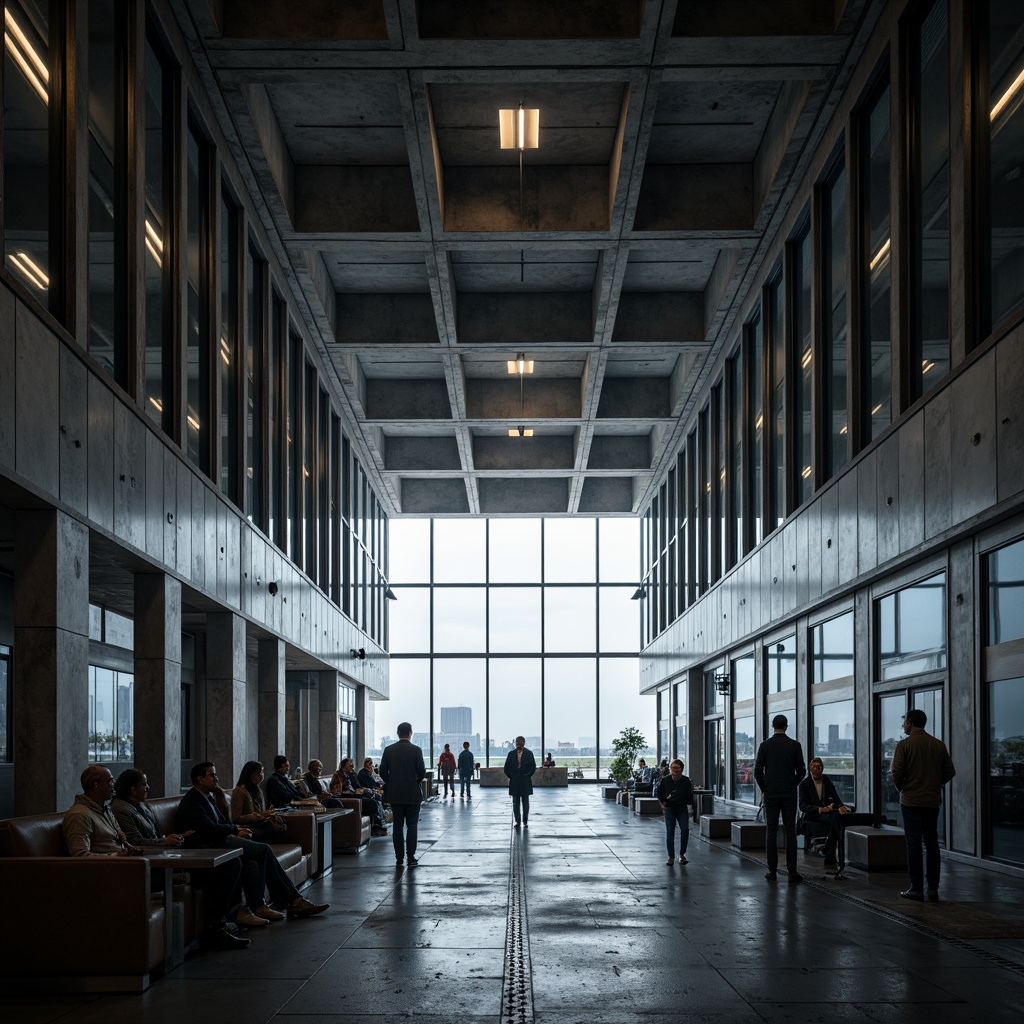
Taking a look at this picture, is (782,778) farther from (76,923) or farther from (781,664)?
(781,664)

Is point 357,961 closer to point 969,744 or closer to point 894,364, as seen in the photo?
Answer: point 969,744

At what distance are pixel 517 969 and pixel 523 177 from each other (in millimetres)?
13675

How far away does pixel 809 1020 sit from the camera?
6258 mm

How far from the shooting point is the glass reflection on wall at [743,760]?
24391 millimetres

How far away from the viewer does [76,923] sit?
7051mm

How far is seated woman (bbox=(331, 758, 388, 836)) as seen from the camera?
18.9 m

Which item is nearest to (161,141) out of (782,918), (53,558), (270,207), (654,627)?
(270,207)

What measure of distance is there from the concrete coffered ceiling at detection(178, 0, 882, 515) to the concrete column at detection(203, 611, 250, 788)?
606cm

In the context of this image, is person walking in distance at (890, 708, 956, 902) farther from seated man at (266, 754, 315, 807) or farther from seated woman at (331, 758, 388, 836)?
seated woman at (331, 758, 388, 836)

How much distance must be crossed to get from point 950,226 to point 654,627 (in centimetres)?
2860

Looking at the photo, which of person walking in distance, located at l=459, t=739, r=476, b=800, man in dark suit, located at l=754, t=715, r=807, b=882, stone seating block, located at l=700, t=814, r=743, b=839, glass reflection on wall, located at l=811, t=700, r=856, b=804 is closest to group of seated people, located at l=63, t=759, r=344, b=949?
man in dark suit, located at l=754, t=715, r=807, b=882

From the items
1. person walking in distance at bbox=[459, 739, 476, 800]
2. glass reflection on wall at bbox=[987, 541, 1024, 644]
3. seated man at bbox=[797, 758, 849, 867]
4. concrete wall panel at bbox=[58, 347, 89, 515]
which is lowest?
person walking in distance at bbox=[459, 739, 476, 800]

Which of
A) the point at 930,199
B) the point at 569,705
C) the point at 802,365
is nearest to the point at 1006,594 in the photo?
the point at 930,199

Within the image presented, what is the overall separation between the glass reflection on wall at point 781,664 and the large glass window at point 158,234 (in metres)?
11.1
